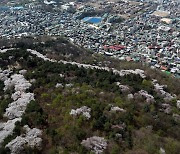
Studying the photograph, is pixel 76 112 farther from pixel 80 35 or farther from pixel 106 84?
pixel 80 35

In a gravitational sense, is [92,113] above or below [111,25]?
above

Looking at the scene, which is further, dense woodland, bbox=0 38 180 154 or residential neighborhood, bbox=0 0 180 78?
residential neighborhood, bbox=0 0 180 78

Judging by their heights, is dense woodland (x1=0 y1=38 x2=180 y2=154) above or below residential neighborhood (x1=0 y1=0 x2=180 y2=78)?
above

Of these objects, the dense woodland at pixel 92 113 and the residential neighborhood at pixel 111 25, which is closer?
the dense woodland at pixel 92 113

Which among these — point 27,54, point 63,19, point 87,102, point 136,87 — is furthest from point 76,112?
point 63,19

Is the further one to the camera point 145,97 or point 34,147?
point 145,97

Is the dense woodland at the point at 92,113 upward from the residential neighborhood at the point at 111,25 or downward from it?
upward

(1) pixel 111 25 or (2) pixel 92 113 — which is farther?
(1) pixel 111 25

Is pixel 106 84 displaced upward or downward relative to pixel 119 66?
upward
